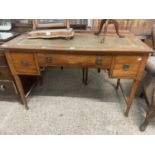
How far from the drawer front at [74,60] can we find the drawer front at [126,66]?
0.07 meters

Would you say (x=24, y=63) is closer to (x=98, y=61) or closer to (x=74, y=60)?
(x=74, y=60)

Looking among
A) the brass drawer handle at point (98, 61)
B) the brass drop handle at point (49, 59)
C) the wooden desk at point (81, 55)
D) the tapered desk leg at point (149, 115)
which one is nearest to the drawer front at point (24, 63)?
the wooden desk at point (81, 55)

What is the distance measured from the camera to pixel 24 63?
3.83 feet

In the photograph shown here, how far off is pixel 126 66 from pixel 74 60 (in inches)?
16.2

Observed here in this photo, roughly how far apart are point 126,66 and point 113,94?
734 millimetres

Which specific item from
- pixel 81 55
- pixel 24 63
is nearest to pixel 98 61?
pixel 81 55

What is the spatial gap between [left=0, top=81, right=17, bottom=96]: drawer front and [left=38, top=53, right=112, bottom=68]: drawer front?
0.50 meters

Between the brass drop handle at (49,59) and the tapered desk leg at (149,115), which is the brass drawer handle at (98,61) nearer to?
the brass drop handle at (49,59)

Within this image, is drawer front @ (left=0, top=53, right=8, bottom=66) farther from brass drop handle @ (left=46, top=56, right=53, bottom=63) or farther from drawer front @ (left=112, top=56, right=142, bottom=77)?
drawer front @ (left=112, top=56, right=142, bottom=77)

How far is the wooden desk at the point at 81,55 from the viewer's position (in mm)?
1035

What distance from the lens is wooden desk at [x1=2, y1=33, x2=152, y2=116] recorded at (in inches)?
40.8
